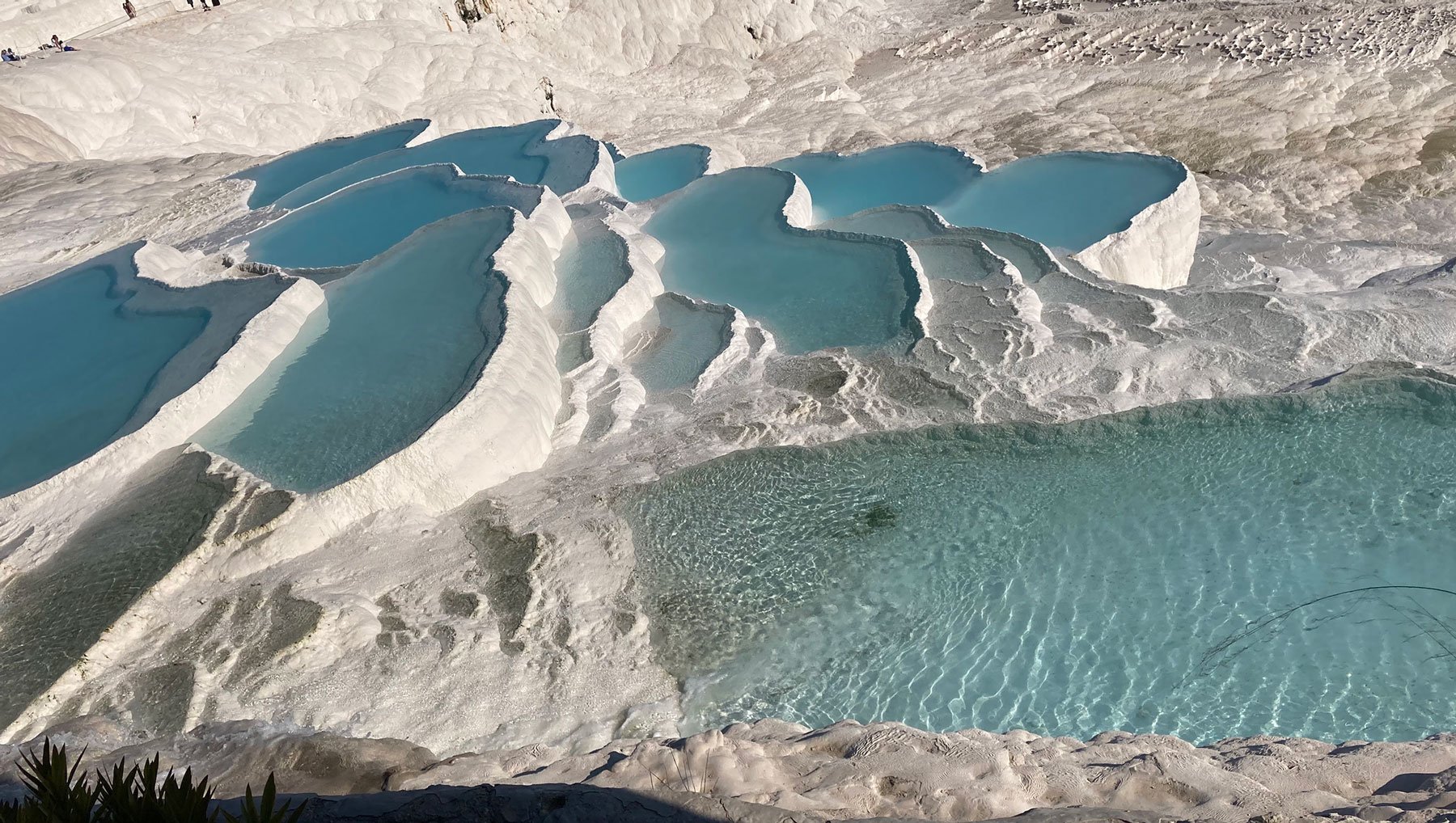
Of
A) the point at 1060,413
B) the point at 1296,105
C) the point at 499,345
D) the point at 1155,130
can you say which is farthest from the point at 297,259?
the point at 1296,105

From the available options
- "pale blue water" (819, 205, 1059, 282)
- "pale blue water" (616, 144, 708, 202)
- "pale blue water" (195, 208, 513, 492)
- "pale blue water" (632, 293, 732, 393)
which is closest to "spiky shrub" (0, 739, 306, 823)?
"pale blue water" (195, 208, 513, 492)

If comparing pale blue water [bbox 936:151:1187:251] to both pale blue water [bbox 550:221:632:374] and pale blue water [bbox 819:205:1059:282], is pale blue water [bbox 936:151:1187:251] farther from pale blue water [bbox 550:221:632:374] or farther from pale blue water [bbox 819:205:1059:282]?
pale blue water [bbox 550:221:632:374]

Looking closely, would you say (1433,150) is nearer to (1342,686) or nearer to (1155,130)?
(1155,130)

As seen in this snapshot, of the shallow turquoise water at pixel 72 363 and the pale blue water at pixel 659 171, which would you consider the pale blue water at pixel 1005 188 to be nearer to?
the pale blue water at pixel 659 171

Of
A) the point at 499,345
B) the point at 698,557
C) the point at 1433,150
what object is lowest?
the point at 1433,150

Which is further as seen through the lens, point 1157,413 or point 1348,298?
point 1348,298

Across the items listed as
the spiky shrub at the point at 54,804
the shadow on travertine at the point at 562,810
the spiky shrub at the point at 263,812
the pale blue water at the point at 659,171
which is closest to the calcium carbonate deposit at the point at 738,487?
the shadow on travertine at the point at 562,810

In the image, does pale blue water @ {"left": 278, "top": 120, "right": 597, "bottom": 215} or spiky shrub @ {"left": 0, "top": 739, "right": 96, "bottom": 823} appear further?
pale blue water @ {"left": 278, "top": 120, "right": 597, "bottom": 215}
